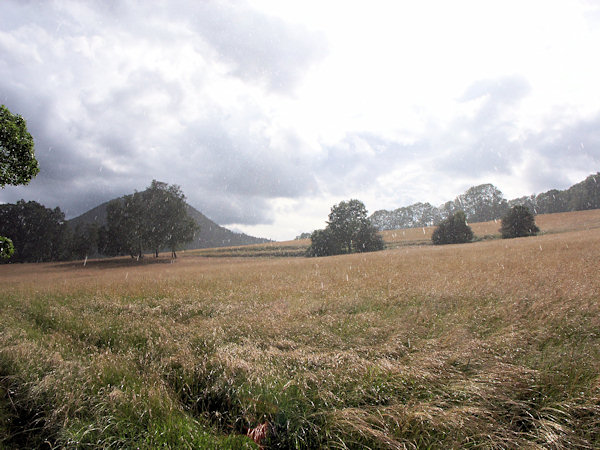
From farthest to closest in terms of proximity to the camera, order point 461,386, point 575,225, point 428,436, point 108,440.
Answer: point 575,225 < point 461,386 < point 108,440 < point 428,436

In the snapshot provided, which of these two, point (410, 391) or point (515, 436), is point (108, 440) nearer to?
point (410, 391)

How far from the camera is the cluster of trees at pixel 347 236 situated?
49.2 m

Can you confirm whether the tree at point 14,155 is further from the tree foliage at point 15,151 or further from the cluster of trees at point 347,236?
the cluster of trees at point 347,236

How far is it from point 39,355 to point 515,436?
7.23m

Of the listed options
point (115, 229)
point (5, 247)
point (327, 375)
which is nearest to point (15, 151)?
point (5, 247)

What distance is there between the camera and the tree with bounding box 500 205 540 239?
44.4m

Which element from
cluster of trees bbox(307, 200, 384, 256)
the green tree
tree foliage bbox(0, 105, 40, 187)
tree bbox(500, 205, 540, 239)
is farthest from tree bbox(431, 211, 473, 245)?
tree foliage bbox(0, 105, 40, 187)

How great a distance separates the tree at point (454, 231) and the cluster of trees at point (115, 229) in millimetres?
46840

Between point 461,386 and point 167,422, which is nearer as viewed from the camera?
point 167,422

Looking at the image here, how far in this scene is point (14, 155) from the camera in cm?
845

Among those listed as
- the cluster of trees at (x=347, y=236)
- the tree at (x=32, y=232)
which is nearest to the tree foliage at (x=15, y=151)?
the cluster of trees at (x=347, y=236)

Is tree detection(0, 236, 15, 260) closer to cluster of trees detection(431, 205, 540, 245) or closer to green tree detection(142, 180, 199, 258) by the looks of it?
green tree detection(142, 180, 199, 258)

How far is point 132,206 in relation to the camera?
42906 mm

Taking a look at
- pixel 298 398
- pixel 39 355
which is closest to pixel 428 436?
pixel 298 398
